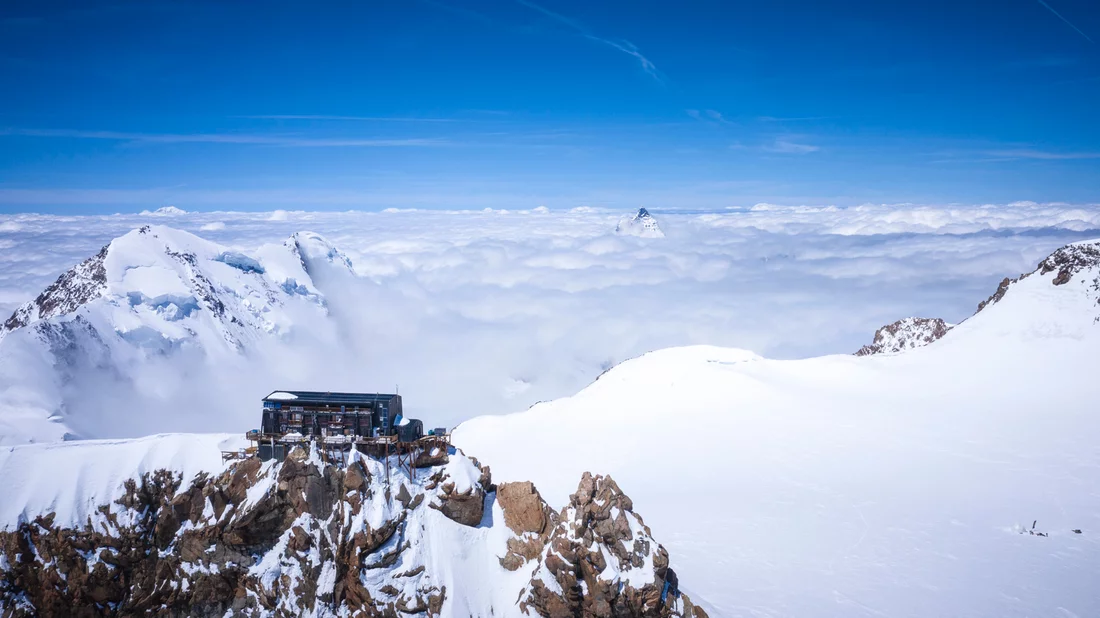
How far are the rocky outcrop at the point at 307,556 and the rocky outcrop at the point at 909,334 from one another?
108083 mm

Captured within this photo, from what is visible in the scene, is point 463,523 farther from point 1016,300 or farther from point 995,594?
point 1016,300

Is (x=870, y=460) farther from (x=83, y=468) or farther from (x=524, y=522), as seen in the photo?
(x=83, y=468)

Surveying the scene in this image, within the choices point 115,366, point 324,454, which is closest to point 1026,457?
point 324,454

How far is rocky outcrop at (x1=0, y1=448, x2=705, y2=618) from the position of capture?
36.3 metres

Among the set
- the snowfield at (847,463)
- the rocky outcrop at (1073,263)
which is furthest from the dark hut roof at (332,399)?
the rocky outcrop at (1073,263)

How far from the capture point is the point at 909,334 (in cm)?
13450

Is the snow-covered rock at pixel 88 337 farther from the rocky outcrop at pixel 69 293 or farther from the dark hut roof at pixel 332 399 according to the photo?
the dark hut roof at pixel 332 399

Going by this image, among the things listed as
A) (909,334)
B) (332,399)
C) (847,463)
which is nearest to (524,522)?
(332,399)

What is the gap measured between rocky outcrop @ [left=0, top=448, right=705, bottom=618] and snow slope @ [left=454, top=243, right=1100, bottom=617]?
37.3 feet

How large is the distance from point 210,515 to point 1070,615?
56983mm

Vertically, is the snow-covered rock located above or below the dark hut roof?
below

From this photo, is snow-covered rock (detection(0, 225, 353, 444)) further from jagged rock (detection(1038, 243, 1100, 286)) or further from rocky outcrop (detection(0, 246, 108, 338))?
jagged rock (detection(1038, 243, 1100, 286))

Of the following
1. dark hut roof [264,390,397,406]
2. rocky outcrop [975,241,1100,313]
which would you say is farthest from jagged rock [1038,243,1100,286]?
dark hut roof [264,390,397,406]

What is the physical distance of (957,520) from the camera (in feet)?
175
